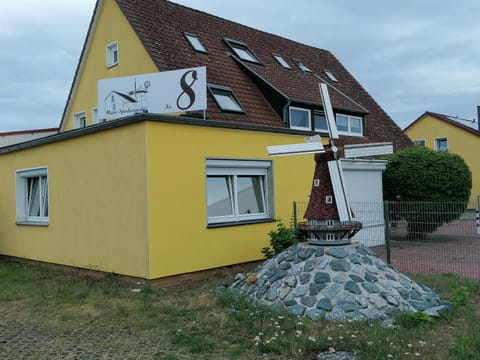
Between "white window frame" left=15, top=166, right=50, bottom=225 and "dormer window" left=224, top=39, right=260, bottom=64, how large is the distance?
8855mm

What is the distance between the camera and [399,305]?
22.0 feet

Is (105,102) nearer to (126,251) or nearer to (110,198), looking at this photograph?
(110,198)

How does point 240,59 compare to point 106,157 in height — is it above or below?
above

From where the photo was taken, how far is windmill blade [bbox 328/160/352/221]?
7750 mm

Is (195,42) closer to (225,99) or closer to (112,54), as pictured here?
(112,54)

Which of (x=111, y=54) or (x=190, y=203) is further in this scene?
(x=111, y=54)

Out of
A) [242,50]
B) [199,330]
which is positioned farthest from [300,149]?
[242,50]

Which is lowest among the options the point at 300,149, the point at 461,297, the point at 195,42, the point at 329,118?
the point at 461,297

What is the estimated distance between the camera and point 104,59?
58.1 ft

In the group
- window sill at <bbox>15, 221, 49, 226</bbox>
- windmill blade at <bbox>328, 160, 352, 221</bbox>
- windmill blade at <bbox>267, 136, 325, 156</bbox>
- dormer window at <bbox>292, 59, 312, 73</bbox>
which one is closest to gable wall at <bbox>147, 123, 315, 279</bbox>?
windmill blade at <bbox>267, 136, 325, 156</bbox>

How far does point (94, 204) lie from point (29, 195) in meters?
3.92

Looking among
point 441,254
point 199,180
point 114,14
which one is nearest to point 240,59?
point 114,14

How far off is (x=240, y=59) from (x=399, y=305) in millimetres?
12819

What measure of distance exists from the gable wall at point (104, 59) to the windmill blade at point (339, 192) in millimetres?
8480
